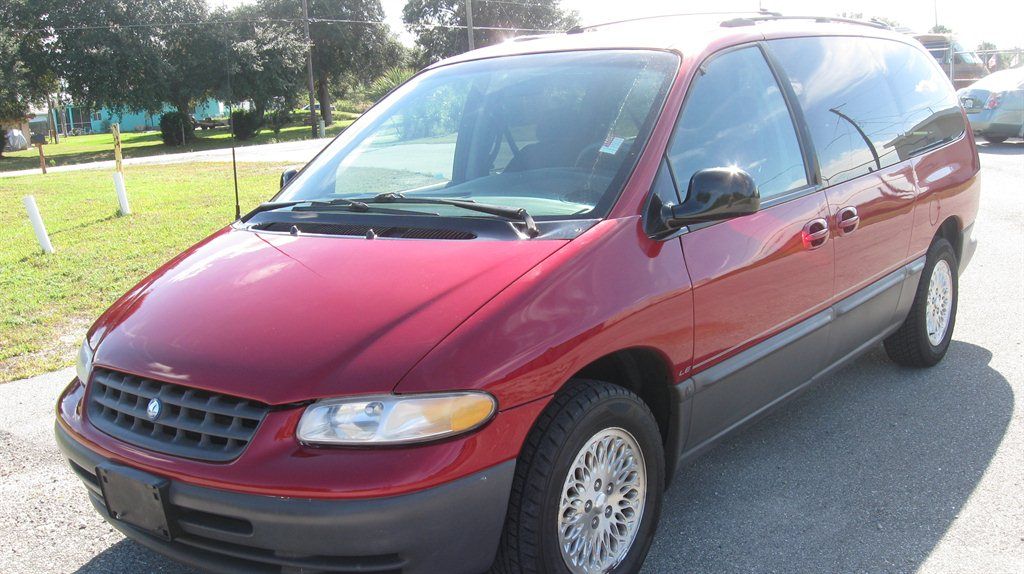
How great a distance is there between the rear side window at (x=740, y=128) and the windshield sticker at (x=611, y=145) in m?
0.20

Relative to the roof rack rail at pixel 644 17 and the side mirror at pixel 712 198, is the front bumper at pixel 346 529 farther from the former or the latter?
the roof rack rail at pixel 644 17

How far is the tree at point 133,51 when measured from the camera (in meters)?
42.7

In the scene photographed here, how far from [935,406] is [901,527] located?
56.7 inches

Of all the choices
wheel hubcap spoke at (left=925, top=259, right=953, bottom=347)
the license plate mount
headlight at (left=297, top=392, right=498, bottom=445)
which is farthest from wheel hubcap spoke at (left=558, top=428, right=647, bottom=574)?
wheel hubcap spoke at (left=925, top=259, right=953, bottom=347)

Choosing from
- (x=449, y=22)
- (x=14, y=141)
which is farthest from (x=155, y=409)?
(x=449, y=22)

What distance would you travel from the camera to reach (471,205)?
303 centimetres

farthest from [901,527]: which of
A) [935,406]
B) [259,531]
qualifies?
[259,531]

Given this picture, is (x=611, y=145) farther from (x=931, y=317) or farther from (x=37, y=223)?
(x=37, y=223)

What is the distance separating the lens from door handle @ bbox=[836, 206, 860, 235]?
3.76 m

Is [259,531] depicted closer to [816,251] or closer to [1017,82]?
[816,251]

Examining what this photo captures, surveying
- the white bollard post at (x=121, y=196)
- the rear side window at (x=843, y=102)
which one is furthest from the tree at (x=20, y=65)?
the rear side window at (x=843, y=102)

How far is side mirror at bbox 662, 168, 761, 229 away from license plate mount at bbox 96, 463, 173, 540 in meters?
1.78

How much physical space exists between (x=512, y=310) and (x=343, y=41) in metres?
54.6

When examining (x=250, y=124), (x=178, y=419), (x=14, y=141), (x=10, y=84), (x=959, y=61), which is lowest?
(x=178, y=419)
